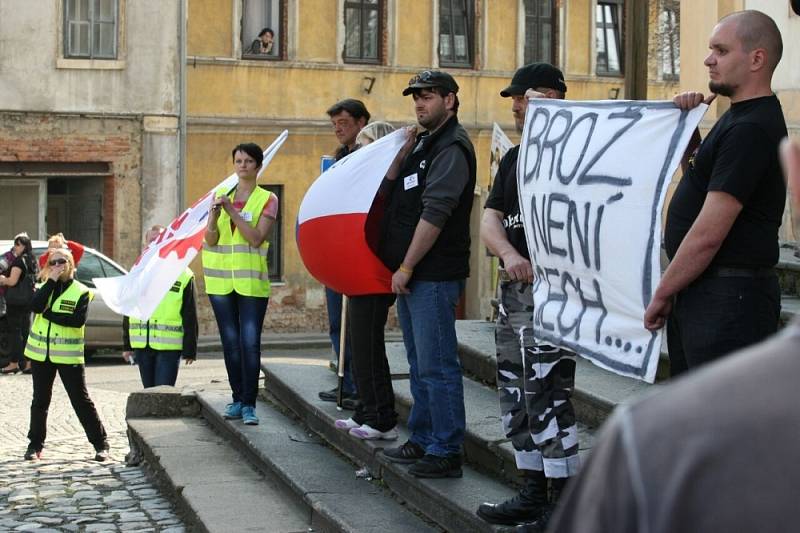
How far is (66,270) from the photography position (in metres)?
11.1

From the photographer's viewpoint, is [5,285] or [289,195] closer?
[5,285]

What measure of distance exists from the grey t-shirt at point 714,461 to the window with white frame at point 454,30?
29181 millimetres

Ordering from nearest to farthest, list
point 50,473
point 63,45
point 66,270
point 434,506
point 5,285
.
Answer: point 434,506
point 50,473
point 66,270
point 5,285
point 63,45

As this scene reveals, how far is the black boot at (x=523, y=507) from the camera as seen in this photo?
590 cm

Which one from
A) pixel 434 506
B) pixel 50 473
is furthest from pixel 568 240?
pixel 50 473

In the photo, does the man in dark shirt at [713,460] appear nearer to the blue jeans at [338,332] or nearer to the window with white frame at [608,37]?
the blue jeans at [338,332]

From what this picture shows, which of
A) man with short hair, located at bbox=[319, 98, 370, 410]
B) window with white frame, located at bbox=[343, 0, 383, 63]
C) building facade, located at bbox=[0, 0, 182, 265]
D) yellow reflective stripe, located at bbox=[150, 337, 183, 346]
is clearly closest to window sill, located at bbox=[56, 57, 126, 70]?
building facade, located at bbox=[0, 0, 182, 265]

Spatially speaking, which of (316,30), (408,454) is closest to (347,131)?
(408,454)

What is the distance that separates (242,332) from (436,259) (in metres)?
2.94

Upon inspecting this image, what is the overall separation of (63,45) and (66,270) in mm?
16408

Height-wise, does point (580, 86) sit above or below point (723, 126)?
above

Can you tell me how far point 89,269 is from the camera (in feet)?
67.4

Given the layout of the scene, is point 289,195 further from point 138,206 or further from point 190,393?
point 190,393

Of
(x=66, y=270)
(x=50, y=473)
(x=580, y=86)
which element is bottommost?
(x=50, y=473)
